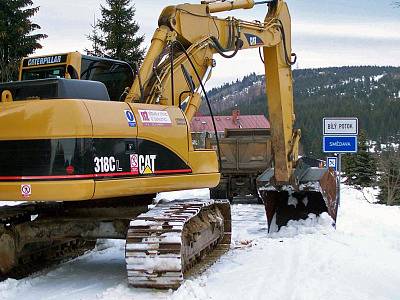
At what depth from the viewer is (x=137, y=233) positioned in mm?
6480

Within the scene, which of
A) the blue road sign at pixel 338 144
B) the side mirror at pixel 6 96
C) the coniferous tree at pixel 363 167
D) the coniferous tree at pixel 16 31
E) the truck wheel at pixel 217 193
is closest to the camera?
the side mirror at pixel 6 96

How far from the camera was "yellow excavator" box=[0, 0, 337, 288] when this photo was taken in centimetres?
622

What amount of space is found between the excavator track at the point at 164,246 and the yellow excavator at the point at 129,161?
1 cm

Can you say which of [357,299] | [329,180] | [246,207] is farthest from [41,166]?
[246,207]

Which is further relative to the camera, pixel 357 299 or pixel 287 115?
pixel 287 115

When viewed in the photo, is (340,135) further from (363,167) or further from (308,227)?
(363,167)

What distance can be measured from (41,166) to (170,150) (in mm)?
1623

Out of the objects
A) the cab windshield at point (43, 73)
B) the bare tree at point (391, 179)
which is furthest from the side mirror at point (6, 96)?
the bare tree at point (391, 179)

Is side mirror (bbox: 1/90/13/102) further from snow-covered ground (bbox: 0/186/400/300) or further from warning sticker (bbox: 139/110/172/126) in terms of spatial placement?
snow-covered ground (bbox: 0/186/400/300)

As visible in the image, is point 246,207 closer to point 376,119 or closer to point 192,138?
point 192,138

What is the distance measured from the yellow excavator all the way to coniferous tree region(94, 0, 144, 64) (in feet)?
57.5

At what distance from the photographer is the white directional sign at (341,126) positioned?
16484 millimetres

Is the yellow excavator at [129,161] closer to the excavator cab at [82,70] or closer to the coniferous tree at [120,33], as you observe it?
the excavator cab at [82,70]

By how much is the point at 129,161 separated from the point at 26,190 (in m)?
1.11
